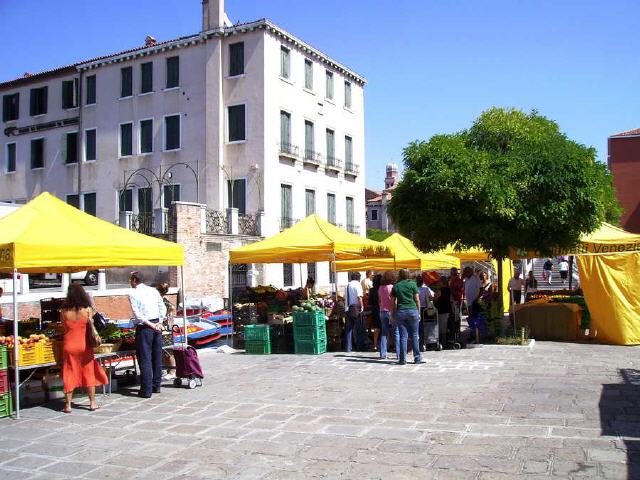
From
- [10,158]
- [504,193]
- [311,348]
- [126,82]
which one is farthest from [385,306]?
[10,158]

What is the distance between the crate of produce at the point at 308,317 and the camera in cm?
1357

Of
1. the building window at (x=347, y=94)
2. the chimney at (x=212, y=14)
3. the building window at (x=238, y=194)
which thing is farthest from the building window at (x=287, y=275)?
the chimney at (x=212, y=14)

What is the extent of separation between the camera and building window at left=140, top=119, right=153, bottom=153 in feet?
105

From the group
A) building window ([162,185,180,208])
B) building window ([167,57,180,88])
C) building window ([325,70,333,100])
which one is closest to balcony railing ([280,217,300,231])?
building window ([162,185,180,208])

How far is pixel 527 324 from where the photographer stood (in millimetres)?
16016

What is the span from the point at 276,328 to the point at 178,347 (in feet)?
13.3

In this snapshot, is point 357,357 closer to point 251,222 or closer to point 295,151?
point 251,222

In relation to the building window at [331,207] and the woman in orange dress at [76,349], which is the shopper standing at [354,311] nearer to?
the woman in orange dress at [76,349]

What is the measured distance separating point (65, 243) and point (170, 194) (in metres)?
22.6

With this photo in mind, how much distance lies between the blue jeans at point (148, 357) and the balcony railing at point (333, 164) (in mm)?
24767

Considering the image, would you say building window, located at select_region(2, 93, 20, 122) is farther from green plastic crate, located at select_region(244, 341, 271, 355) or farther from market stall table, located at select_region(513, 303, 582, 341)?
market stall table, located at select_region(513, 303, 582, 341)

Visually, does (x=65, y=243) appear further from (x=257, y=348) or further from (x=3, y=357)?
(x=257, y=348)

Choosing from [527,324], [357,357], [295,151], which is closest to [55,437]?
[357,357]

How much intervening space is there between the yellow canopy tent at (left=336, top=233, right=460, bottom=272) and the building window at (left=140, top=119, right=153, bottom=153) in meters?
15.1
